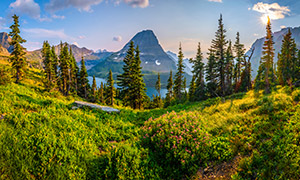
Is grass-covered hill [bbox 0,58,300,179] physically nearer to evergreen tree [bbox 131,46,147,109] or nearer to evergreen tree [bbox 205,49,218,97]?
evergreen tree [bbox 131,46,147,109]

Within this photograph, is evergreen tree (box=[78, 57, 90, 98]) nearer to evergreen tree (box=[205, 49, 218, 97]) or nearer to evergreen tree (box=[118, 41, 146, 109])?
evergreen tree (box=[118, 41, 146, 109])

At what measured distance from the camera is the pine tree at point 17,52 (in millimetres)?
21641

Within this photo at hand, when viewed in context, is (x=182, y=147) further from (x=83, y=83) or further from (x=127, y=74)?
(x=83, y=83)

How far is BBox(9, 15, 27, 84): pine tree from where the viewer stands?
71.0ft

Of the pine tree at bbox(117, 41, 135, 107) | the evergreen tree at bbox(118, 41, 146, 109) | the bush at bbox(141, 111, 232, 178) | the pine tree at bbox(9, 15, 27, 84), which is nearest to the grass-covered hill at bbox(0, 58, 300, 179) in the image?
the bush at bbox(141, 111, 232, 178)

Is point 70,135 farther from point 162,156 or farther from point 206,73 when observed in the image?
point 206,73

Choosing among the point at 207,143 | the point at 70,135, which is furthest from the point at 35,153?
the point at 207,143

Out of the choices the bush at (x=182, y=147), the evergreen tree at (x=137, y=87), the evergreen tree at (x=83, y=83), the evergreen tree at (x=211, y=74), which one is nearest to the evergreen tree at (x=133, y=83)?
the evergreen tree at (x=137, y=87)

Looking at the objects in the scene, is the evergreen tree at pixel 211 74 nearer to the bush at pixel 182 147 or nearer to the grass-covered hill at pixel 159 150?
the grass-covered hill at pixel 159 150

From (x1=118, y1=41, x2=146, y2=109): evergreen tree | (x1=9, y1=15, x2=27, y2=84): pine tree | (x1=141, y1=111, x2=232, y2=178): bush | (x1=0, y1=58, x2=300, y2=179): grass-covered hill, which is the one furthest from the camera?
(x1=118, y1=41, x2=146, y2=109): evergreen tree

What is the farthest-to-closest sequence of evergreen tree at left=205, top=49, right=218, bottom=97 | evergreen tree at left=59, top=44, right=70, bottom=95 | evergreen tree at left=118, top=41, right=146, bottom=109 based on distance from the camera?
evergreen tree at left=59, top=44, right=70, bottom=95
evergreen tree at left=205, top=49, right=218, bottom=97
evergreen tree at left=118, top=41, right=146, bottom=109

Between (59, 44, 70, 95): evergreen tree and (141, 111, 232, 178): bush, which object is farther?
(59, 44, 70, 95): evergreen tree

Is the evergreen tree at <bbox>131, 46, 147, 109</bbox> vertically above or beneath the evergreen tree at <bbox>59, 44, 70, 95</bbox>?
beneath

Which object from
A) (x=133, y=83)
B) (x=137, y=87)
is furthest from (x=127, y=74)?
(x=137, y=87)
